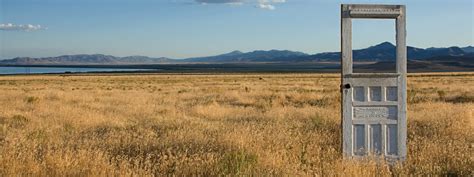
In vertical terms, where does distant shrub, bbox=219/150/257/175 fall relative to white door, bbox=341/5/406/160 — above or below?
below

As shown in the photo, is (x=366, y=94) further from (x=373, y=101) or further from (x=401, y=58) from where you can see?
(x=401, y=58)

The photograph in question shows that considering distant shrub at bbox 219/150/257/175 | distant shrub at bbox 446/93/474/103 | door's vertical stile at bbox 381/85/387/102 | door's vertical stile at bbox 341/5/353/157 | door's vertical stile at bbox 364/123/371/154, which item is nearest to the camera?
distant shrub at bbox 219/150/257/175

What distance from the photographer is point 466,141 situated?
991 cm

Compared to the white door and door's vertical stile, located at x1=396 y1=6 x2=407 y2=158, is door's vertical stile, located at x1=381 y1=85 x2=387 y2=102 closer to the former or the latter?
the white door

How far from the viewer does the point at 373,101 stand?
24.0 feet

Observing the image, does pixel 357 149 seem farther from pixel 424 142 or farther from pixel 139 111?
pixel 139 111

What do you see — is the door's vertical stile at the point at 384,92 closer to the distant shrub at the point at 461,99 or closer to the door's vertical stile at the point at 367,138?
the door's vertical stile at the point at 367,138

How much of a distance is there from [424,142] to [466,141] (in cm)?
129

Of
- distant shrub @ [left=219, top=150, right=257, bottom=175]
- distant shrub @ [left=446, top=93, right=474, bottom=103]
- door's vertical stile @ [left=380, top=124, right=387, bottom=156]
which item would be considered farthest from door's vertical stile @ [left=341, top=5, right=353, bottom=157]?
distant shrub @ [left=446, top=93, right=474, bottom=103]

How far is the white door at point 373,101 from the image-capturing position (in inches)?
283

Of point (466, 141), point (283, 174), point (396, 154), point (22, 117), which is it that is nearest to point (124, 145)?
point (283, 174)

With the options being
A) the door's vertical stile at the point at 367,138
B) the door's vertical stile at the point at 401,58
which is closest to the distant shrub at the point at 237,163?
the door's vertical stile at the point at 367,138

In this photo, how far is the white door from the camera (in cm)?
719

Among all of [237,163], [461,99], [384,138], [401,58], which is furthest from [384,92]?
[461,99]
